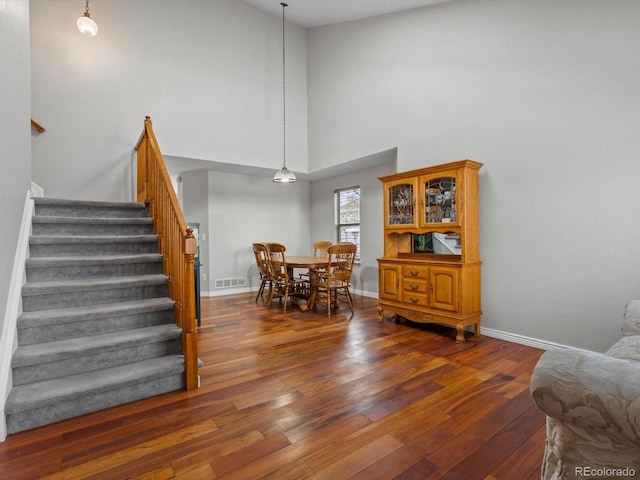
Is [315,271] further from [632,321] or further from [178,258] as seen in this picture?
[632,321]

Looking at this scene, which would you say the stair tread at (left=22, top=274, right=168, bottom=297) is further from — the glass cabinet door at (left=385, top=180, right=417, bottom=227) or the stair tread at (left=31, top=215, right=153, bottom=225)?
the glass cabinet door at (left=385, top=180, right=417, bottom=227)

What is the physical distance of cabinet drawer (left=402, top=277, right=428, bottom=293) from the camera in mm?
3629

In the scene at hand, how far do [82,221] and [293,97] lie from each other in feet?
13.9

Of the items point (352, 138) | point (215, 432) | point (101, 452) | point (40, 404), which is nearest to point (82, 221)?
point (40, 404)

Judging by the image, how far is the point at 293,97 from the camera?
5949 mm

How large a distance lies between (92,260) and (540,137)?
13.6 ft

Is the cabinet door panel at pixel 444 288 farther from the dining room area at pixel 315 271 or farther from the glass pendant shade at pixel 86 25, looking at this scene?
the glass pendant shade at pixel 86 25

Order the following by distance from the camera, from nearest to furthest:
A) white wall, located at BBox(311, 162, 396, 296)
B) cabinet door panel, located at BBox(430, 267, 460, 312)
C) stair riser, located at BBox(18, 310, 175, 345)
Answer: stair riser, located at BBox(18, 310, 175, 345) < cabinet door panel, located at BBox(430, 267, 460, 312) < white wall, located at BBox(311, 162, 396, 296)

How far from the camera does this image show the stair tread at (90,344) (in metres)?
1.97

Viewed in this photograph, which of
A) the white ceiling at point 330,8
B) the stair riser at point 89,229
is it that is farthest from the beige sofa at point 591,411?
the white ceiling at point 330,8

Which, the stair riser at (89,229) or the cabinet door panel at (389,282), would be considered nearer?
the stair riser at (89,229)

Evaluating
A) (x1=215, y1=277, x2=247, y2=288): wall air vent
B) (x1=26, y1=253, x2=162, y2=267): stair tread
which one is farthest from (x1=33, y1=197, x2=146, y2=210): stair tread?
(x1=215, y1=277, x2=247, y2=288): wall air vent

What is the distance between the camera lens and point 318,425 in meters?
1.85

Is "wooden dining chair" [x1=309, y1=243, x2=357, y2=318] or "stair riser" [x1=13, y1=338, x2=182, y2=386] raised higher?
"wooden dining chair" [x1=309, y1=243, x2=357, y2=318]
